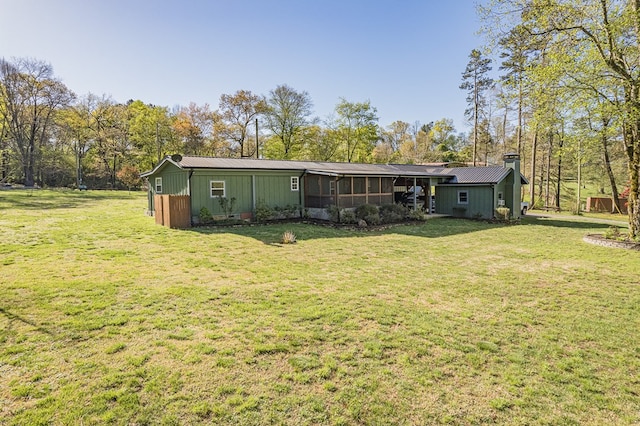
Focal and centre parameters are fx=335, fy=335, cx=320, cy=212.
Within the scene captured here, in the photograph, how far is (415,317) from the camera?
525cm

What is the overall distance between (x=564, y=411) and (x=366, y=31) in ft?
55.7

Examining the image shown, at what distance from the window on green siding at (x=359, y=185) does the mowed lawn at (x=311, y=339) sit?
9.28m

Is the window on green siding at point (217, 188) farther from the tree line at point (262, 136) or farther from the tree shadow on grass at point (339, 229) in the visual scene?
the tree line at point (262, 136)

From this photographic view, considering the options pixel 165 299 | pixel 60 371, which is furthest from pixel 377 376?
pixel 165 299

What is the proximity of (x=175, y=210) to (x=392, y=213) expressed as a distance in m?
10.2

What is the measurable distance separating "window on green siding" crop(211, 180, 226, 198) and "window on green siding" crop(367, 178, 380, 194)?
8.05 meters

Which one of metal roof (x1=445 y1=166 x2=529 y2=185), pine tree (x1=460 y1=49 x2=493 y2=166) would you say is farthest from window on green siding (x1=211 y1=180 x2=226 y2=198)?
pine tree (x1=460 y1=49 x2=493 y2=166)

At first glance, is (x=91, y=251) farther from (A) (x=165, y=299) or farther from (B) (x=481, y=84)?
(B) (x=481, y=84)

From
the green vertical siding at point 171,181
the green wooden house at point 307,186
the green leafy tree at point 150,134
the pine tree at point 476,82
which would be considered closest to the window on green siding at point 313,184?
the green wooden house at point 307,186

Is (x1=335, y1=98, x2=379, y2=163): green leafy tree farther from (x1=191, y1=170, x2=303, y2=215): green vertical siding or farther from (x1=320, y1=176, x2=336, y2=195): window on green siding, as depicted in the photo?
(x1=191, y1=170, x2=303, y2=215): green vertical siding

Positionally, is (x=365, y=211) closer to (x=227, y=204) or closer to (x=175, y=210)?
(x=227, y=204)

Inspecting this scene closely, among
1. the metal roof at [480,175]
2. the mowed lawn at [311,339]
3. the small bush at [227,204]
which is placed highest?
the metal roof at [480,175]

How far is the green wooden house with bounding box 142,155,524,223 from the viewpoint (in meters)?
15.2

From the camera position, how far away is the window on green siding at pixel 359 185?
1809 centimetres
